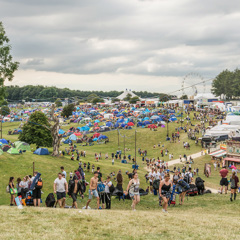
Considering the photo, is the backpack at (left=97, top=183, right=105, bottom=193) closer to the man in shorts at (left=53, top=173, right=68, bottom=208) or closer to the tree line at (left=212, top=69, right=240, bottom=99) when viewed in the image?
the man in shorts at (left=53, top=173, right=68, bottom=208)

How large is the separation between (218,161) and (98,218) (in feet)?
110

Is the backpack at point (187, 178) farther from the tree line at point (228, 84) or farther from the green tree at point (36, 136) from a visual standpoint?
the tree line at point (228, 84)

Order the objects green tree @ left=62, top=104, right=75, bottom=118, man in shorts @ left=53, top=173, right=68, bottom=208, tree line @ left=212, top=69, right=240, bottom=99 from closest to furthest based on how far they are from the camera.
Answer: man in shorts @ left=53, top=173, right=68, bottom=208, green tree @ left=62, top=104, right=75, bottom=118, tree line @ left=212, top=69, right=240, bottom=99

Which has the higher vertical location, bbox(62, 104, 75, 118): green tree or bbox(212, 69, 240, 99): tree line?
bbox(212, 69, 240, 99): tree line

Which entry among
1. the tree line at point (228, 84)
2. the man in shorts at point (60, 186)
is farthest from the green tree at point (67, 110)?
the man in shorts at point (60, 186)

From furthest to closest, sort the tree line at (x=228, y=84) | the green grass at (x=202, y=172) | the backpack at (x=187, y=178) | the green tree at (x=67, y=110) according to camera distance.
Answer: the tree line at (x=228, y=84)
the green tree at (x=67, y=110)
the green grass at (x=202, y=172)
the backpack at (x=187, y=178)

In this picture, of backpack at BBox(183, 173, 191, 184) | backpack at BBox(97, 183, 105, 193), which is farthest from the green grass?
backpack at BBox(97, 183, 105, 193)

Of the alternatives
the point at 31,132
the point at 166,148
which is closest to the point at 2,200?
the point at 31,132

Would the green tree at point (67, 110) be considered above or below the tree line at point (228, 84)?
below

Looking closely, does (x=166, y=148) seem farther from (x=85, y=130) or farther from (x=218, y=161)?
(x=85, y=130)

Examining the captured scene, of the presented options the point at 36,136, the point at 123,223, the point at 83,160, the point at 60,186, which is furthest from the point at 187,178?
the point at 36,136

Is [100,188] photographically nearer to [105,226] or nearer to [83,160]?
[105,226]

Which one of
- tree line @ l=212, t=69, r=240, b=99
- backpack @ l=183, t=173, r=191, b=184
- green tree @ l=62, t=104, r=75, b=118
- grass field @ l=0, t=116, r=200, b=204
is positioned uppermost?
tree line @ l=212, t=69, r=240, b=99

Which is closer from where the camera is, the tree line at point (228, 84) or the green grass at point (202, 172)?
the green grass at point (202, 172)
